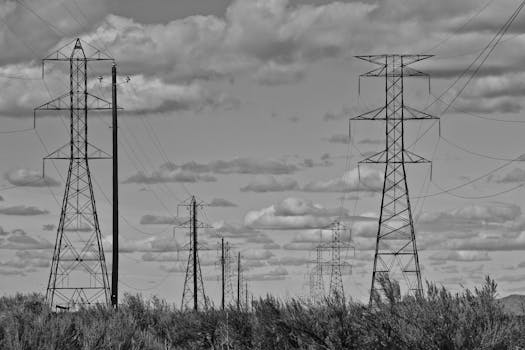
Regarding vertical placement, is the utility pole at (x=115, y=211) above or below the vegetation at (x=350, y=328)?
above

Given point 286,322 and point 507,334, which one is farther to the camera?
point 286,322

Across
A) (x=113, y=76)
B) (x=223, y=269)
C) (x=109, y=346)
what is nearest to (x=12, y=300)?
(x=113, y=76)

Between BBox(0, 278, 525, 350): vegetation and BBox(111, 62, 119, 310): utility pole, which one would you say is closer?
BBox(0, 278, 525, 350): vegetation

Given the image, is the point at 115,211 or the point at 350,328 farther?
the point at 115,211

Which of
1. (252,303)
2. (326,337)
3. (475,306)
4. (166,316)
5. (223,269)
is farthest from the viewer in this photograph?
(223,269)

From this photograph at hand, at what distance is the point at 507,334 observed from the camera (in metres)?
23.6

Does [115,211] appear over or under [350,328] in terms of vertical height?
over

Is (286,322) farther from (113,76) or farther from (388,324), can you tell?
(113,76)

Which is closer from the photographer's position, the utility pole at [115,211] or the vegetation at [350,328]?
the vegetation at [350,328]

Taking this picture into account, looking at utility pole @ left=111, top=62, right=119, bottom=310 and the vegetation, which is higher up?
utility pole @ left=111, top=62, right=119, bottom=310

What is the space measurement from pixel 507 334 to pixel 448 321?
5.12 ft

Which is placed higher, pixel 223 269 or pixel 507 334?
pixel 223 269

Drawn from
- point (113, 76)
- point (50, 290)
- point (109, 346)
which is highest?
point (113, 76)

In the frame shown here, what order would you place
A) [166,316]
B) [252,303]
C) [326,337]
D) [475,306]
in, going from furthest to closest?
1. [166,316]
2. [252,303]
3. [326,337]
4. [475,306]
